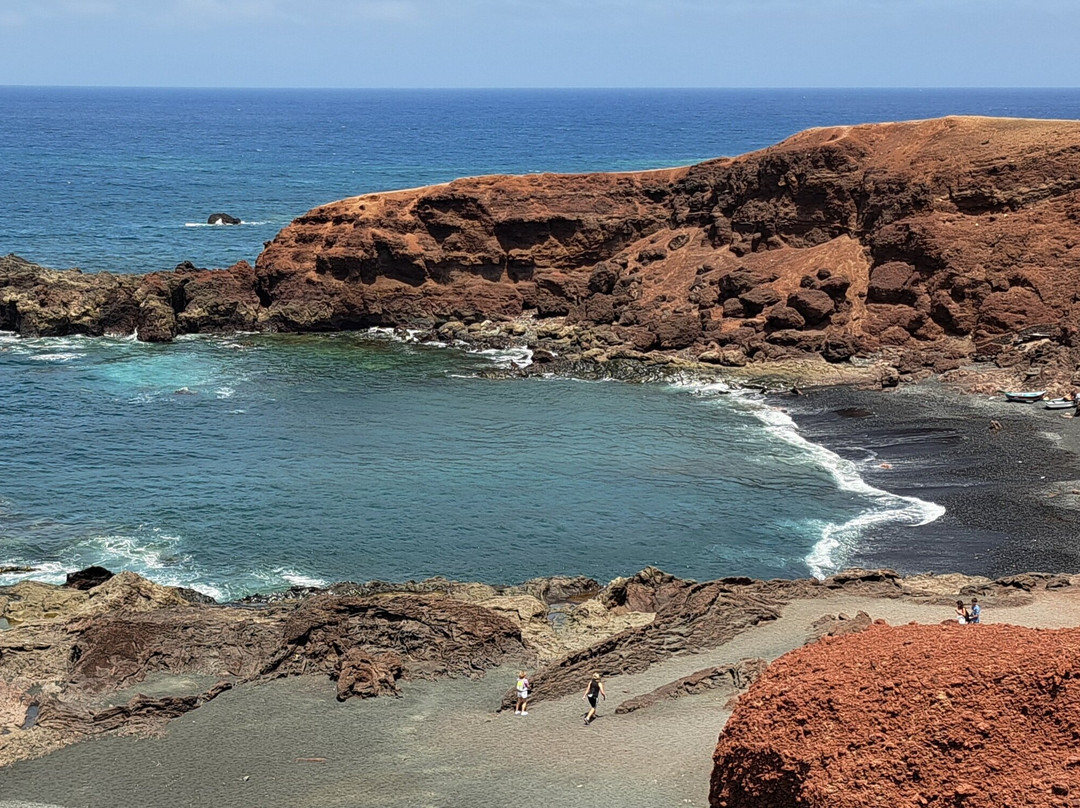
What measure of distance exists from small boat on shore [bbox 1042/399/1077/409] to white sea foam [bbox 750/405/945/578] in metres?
11.9

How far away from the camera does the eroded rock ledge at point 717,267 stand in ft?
217

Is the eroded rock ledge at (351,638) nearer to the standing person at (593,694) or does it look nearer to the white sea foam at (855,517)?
the standing person at (593,694)

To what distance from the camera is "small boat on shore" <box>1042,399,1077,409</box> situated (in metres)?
56.3

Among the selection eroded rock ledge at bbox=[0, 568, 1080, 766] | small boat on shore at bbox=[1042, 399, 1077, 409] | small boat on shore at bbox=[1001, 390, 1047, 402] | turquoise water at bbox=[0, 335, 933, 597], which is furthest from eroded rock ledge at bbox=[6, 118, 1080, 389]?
eroded rock ledge at bbox=[0, 568, 1080, 766]

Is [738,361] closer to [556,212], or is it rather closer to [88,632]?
[556,212]

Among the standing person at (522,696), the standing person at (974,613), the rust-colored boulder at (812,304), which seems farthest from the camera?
the rust-colored boulder at (812,304)

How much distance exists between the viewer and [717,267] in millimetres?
75438

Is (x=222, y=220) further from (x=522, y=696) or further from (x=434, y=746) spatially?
(x=434, y=746)

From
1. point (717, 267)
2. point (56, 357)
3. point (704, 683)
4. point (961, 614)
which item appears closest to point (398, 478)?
point (704, 683)

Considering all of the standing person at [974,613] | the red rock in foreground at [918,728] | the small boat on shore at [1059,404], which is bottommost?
the small boat on shore at [1059,404]

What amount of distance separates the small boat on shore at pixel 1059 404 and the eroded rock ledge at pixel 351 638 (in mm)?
21914

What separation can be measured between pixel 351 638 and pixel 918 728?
1886 cm

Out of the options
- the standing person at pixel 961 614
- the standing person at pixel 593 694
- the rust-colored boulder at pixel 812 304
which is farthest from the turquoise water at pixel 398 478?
the standing person at pixel 593 694

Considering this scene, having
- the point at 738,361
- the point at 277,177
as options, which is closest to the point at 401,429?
the point at 738,361
